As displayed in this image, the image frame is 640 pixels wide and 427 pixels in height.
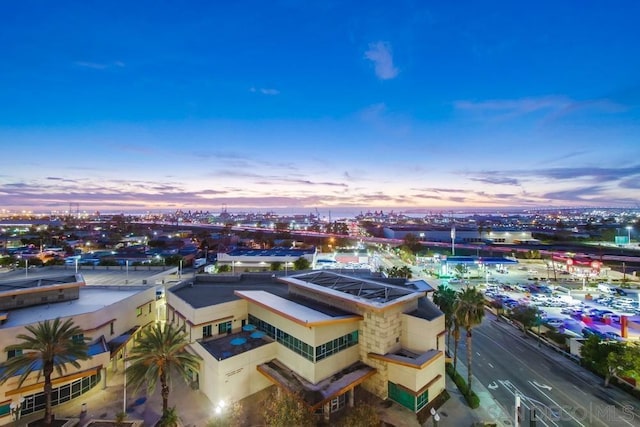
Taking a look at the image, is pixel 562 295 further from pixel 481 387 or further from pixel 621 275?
pixel 481 387

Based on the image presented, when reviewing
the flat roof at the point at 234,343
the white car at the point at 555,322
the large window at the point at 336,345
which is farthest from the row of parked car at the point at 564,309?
the flat roof at the point at 234,343

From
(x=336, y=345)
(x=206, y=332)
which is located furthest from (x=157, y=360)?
(x=336, y=345)

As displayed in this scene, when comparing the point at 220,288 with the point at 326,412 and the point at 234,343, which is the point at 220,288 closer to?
the point at 234,343

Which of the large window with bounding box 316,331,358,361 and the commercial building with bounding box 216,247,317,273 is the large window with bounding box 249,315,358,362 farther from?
the commercial building with bounding box 216,247,317,273

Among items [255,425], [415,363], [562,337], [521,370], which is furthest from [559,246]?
[255,425]

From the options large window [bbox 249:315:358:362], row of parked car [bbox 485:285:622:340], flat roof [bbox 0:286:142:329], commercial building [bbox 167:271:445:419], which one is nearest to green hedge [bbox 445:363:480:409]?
commercial building [bbox 167:271:445:419]

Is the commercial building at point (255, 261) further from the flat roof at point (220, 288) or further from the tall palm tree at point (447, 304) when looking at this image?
the tall palm tree at point (447, 304)

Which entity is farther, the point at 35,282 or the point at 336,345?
the point at 35,282
